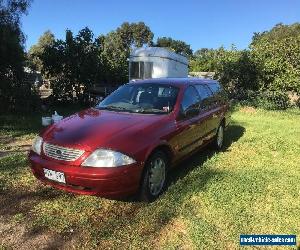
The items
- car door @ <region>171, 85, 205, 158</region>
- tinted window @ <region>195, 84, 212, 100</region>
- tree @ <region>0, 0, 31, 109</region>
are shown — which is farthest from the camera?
tree @ <region>0, 0, 31, 109</region>

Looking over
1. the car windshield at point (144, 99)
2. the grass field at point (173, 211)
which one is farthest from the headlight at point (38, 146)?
the car windshield at point (144, 99)

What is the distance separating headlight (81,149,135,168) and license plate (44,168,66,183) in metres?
0.31

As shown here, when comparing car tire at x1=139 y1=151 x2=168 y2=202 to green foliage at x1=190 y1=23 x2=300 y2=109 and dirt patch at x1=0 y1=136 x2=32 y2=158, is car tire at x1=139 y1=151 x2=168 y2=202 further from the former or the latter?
green foliage at x1=190 y1=23 x2=300 y2=109

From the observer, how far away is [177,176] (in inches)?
240

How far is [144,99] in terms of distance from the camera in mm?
5984

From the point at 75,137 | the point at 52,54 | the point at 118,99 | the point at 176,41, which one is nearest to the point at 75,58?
the point at 52,54

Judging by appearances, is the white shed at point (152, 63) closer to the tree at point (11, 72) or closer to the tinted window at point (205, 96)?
the tree at point (11, 72)

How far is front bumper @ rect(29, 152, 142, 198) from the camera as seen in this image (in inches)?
171

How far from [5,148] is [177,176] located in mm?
3886

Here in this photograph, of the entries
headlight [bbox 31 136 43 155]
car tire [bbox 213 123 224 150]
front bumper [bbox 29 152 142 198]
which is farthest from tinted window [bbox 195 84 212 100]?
headlight [bbox 31 136 43 155]

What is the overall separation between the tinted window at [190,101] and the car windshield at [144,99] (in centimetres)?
19

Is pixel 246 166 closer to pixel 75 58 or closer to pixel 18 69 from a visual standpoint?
pixel 18 69

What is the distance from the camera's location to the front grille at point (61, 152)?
447 centimetres

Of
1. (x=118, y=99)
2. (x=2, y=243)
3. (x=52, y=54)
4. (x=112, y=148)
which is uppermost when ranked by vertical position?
(x=52, y=54)
